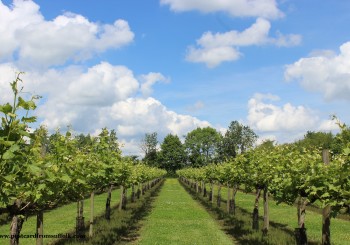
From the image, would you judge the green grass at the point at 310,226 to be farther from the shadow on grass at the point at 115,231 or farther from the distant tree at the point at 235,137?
the distant tree at the point at 235,137

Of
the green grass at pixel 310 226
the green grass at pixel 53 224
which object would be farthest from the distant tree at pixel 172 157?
the green grass at pixel 310 226

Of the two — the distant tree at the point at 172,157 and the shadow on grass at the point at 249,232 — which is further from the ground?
the distant tree at the point at 172,157

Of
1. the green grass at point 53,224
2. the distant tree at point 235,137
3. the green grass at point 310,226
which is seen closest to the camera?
the green grass at point 310,226

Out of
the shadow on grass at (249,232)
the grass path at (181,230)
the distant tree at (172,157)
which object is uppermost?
the distant tree at (172,157)

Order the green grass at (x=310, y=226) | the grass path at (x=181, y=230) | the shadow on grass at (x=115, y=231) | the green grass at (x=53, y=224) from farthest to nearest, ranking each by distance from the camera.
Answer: the grass path at (x=181, y=230) → the green grass at (x=53, y=224) → the green grass at (x=310, y=226) → the shadow on grass at (x=115, y=231)

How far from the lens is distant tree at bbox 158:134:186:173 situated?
150 m

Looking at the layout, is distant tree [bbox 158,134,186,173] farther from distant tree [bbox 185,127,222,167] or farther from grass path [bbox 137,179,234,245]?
grass path [bbox 137,179,234,245]

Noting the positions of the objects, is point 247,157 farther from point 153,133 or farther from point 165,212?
point 153,133

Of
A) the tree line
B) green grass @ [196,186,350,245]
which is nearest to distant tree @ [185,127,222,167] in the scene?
the tree line

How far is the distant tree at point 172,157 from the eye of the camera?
150m

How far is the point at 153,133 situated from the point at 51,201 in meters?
153

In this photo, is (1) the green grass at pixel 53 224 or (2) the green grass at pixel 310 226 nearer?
(2) the green grass at pixel 310 226

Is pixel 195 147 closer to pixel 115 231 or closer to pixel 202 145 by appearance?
pixel 202 145

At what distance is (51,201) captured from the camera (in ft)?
28.6
